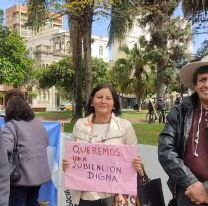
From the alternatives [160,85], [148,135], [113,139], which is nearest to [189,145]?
[113,139]

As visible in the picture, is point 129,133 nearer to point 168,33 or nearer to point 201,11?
point 201,11

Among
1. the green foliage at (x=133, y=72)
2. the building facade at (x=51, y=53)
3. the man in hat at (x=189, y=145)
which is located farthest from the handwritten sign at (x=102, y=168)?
the building facade at (x=51, y=53)

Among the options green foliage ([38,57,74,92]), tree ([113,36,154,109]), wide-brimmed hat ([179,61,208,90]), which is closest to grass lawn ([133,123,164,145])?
wide-brimmed hat ([179,61,208,90])

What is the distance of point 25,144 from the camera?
3.73 m

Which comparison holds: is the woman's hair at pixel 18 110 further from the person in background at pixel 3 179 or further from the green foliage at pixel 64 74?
the green foliage at pixel 64 74

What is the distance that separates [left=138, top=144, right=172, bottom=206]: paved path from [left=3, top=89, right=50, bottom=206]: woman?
3.32 feet

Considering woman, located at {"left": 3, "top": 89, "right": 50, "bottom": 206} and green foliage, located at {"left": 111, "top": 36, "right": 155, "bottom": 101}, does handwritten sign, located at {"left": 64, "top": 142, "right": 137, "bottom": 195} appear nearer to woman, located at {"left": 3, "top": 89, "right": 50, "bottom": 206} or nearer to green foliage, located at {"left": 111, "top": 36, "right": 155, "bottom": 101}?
woman, located at {"left": 3, "top": 89, "right": 50, "bottom": 206}

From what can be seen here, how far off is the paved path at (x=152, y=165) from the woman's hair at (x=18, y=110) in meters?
1.21

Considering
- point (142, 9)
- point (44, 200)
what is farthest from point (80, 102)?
point (44, 200)

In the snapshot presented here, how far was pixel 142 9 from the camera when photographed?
54.7 feet

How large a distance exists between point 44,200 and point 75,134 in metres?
1.90

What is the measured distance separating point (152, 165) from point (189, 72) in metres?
1.76

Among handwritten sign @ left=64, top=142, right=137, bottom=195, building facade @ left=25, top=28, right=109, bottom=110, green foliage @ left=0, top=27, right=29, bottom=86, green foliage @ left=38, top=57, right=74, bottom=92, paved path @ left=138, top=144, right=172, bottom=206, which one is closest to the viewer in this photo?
handwritten sign @ left=64, top=142, right=137, bottom=195

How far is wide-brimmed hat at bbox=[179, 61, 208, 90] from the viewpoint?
2.48m
